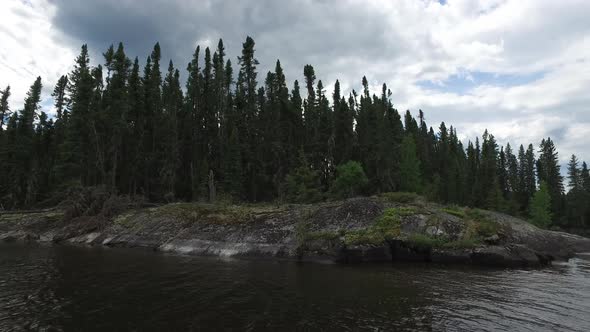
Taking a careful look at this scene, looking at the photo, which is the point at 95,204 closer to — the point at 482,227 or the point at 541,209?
the point at 482,227

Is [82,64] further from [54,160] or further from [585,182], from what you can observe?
[585,182]

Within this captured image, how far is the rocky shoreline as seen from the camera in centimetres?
2494

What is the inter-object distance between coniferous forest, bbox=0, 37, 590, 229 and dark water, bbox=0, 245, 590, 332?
30845mm

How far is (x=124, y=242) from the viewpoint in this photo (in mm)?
33625

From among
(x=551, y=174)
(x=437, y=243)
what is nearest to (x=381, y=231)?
(x=437, y=243)

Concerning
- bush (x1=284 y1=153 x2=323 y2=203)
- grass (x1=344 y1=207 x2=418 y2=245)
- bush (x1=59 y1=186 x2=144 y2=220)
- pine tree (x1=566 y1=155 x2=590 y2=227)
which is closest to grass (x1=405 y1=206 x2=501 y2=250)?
grass (x1=344 y1=207 x2=418 y2=245)

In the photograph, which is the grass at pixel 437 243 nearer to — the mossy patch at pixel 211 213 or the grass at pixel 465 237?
the grass at pixel 465 237

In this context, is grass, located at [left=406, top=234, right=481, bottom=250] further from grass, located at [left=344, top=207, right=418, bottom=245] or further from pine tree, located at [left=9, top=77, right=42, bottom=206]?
pine tree, located at [left=9, top=77, right=42, bottom=206]

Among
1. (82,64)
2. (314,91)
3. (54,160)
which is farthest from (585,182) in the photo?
(54,160)

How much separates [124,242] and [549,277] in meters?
33.7

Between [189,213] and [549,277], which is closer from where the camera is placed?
[549,277]

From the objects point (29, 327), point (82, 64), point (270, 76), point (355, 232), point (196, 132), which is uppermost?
point (270, 76)

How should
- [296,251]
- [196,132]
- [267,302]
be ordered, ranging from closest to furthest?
[267,302] → [296,251] → [196,132]

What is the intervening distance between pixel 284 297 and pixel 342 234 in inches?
501
